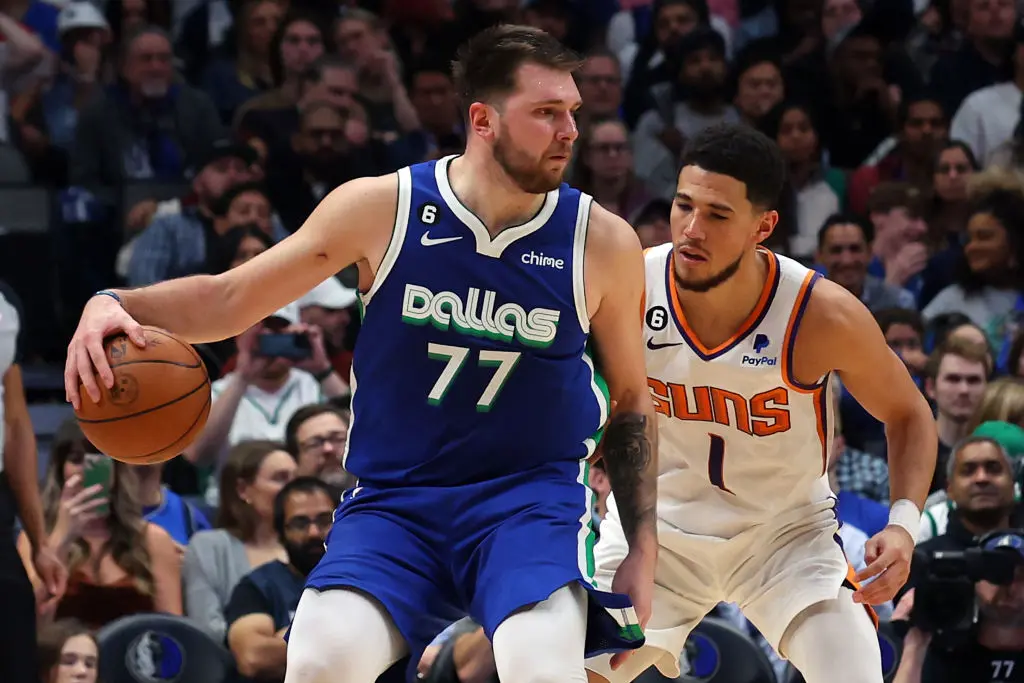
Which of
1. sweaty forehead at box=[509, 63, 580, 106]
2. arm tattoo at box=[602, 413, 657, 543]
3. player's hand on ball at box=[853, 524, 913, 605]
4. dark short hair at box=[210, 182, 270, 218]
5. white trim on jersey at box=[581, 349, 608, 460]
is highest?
sweaty forehead at box=[509, 63, 580, 106]

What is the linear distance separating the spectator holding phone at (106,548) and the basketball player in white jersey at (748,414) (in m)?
2.24

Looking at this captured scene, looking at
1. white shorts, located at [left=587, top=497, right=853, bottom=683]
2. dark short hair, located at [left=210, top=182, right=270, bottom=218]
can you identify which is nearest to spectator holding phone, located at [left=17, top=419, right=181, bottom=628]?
white shorts, located at [left=587, top=497, right=853, bottom=683]

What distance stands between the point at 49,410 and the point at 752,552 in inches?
177

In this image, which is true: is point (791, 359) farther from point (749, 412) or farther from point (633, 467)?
point (633, 467)

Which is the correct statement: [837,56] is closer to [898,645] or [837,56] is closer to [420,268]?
[898,645]

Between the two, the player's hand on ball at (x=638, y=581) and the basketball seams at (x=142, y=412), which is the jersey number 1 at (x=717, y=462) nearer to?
the player's hand on ball at (x=638, y=581)

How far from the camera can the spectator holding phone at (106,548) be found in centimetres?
639

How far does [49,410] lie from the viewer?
8305 mm

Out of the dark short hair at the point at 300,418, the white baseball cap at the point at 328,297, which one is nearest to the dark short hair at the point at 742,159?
A: the dark short hair at the point at 300,418

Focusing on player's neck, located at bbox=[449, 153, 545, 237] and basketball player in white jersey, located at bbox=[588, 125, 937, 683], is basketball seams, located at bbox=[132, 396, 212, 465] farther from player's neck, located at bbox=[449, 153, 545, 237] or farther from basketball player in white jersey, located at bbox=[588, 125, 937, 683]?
basketball player in white jersey, located at bbox=[588, 125, 937, 683]

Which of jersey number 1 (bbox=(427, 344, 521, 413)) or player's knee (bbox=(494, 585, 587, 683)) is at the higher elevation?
jersey number 1 (bbox=(427, 344, 521, 413))

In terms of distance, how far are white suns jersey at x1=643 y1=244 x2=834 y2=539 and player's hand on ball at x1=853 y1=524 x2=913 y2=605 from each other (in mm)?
494

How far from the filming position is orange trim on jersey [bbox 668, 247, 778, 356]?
193 inches

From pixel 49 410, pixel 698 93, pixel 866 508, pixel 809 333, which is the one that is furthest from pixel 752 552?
pixel 698 93
